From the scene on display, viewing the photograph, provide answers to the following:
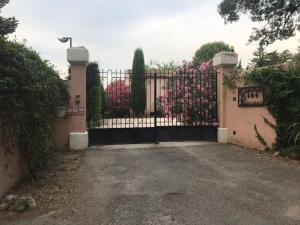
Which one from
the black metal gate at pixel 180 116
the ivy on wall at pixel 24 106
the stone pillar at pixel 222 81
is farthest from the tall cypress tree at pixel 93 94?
the ivy on wall at pixel 24 106

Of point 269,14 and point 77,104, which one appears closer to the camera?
point 77,104

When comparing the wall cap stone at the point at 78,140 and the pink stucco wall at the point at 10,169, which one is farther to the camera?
the wall cap stone at the point at 78,140

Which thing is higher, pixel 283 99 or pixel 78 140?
pixel 283 99

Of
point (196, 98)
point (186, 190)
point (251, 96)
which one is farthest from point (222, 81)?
point (186, 190)

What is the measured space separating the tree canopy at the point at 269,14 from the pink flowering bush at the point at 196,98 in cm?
444

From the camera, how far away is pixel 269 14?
50.0ft

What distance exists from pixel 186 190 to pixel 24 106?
275 centimetres

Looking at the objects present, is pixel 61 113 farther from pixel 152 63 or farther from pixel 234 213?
pixel 152 63

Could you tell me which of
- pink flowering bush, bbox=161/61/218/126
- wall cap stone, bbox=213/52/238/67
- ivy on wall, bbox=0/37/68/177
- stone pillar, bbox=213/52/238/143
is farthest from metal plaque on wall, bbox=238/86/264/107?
ivy on wall, bbox=0/37/68/177

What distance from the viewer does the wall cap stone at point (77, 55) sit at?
364 inches

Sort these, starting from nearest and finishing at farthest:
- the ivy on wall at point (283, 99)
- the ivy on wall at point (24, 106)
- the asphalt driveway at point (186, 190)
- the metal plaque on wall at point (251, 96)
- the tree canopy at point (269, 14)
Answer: the asphalt driveway at point (186, 190) → the ivy on wall at point (24, 106) → the ivy on wall at point (283, 99) → the metal plaque on wall at point (251, 96) → the tree canopy at point (269, 14)

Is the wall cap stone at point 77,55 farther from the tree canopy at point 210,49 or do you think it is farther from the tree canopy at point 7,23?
the tree canopy at point 210,49

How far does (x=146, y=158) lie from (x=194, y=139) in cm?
277

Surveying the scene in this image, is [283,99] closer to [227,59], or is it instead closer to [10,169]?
[227,59]
